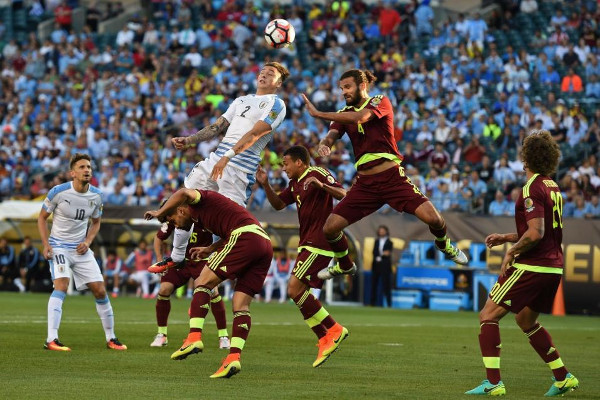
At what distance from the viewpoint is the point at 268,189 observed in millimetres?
13359

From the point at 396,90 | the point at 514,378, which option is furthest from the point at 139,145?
the point at 514,378

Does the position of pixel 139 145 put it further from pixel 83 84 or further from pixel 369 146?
pixel 369 146

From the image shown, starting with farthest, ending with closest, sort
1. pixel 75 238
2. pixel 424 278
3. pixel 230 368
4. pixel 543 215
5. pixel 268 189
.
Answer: pixel 424 278
pixel 75 238
pixel 268 189
pixel 230 368
pixel 543 215

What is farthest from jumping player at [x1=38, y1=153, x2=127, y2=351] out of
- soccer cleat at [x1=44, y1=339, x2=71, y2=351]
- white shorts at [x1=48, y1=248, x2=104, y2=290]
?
soccer cleat at [x1=44, y1=339, x2=71, y2=351]

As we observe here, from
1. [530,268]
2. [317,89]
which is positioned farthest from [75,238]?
[317,89]

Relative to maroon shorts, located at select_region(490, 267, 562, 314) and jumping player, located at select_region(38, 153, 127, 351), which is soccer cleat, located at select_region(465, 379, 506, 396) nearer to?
maroon shorts, located at select_region(490, 267, 562, 314)

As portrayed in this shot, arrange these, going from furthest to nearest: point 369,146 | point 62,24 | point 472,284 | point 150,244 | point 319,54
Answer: point 62,24 < point 319,54 < point 150,244 < point 472,284 < point 369,146

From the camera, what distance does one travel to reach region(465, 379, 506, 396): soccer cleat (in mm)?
10000

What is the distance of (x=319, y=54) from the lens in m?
36.4

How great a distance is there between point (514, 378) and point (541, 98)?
795 inches

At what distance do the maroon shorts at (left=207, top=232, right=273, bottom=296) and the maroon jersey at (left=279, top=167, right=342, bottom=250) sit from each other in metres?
2.26

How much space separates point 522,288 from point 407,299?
17219 millimetres

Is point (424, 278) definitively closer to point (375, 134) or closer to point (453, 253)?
point (453, 253)

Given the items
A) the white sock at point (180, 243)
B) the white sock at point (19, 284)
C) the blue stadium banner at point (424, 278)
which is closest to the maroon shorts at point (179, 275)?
the white sock at point (180, 243)
